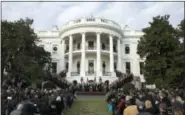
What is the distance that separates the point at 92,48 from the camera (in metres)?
42.8

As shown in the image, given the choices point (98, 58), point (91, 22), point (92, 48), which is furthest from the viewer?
point (92, 48)

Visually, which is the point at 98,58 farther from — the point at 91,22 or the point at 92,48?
the point at 91,22

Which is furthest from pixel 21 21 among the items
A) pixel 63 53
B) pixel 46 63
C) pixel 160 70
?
pixel 160 70

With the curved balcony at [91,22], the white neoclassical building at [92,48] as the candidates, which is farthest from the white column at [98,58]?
the curved balcony at [91,22]

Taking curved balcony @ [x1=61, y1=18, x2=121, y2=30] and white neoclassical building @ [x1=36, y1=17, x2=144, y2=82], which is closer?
white neoclassical building @ [x1=36, y1=17, x2=144, y2=82]

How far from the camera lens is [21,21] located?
3256 centimetres

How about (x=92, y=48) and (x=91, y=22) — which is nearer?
(x=91, y=22)

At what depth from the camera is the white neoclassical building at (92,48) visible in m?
40.1

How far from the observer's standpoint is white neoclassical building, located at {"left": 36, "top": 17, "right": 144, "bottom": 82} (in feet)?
132

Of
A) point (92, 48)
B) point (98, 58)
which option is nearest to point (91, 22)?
point (92, 48)

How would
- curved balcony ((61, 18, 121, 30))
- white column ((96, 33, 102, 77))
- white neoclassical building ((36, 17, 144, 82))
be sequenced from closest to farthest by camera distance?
1. white column ((96, 33, 102, 77))
2. white neoclassical building ((36, 17, 144, 82))
3. curved balcony ((61, 18, 121, 30))

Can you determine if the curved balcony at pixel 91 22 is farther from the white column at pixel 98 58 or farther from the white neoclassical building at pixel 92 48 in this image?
the white column at pixel 98 58

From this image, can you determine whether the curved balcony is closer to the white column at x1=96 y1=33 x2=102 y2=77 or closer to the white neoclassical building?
the white neoclassical building

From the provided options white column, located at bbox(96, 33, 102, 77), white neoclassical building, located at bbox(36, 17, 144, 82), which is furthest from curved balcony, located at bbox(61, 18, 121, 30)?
white column, located at bbox(96, 33, 102, 77)
